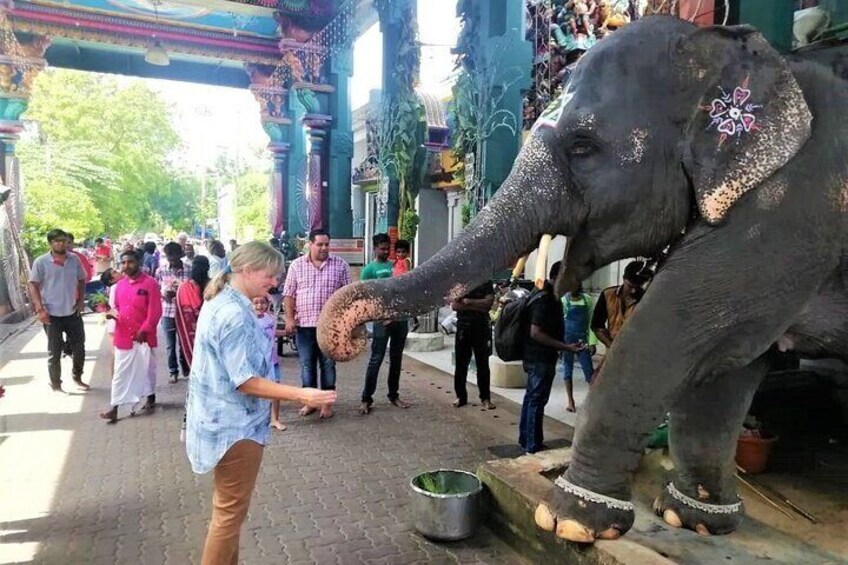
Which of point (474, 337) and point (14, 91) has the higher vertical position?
point (14, 91)

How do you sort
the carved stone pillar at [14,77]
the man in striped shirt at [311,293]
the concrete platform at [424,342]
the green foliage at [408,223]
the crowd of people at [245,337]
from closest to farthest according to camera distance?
the crowd of people at [245,337]
the man in striped shirt at [311,293]
the concrete platform at [424,342]
the green foliage at [408,223]
the carved stone pillar at [14,77]

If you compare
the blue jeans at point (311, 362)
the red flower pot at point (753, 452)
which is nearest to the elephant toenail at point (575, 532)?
the red flower pot at point (753, 452)

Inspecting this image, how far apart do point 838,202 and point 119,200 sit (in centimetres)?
2868

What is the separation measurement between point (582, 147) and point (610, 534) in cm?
150

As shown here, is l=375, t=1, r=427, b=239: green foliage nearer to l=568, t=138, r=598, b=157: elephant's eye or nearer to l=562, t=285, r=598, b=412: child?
l=562, t=285, r=598, b=412: child

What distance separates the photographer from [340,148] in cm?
1706

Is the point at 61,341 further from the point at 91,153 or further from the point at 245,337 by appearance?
the point at 91,153

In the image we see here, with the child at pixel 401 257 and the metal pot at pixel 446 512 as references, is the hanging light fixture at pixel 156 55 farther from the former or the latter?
the metal pot at pixel 446 512

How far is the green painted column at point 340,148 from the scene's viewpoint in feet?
55.5

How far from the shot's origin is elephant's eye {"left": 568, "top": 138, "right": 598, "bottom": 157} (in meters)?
2.51

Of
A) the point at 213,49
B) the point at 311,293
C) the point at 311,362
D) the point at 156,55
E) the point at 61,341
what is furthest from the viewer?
the point at 213,49

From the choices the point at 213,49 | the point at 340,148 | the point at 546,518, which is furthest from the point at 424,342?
the point at 213,49

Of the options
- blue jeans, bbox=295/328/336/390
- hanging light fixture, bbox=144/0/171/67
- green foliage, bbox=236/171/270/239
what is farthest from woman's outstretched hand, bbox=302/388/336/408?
green foliage, bbox=236/171/270/239

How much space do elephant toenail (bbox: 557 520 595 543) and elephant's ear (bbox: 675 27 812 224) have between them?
1268 mm
